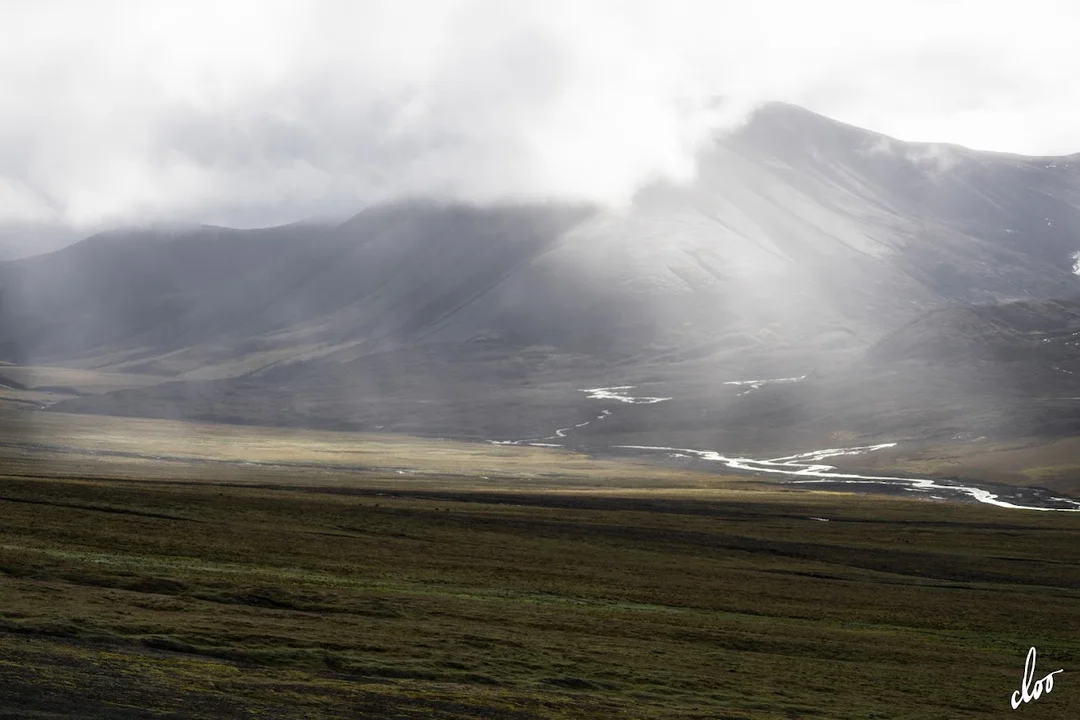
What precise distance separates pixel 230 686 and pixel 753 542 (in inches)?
1912

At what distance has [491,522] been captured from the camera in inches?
2486

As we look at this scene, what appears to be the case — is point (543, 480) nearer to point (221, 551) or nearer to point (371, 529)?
point (371, 529)

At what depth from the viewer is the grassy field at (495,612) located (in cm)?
2166
